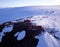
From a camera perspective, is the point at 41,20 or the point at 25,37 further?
the point at 41,20

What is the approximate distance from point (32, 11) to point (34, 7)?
0.11 meters

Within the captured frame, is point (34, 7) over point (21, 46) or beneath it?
over

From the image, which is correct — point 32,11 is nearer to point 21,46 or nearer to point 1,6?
point 1,6

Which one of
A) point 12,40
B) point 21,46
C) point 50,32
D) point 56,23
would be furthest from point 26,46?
point 56,23

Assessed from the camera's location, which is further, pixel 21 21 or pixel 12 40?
pixel 21 21

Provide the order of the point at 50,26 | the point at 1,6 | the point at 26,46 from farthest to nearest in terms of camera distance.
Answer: the point at 1,6 → the point at 50,26 → the point at 26,46

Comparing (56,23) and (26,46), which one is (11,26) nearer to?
(26,46)

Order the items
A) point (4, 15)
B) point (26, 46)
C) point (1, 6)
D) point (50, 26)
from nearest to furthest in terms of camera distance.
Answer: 1. point (26, 46)
2. point (50, 26)
3. point (4, 15)
4. point (1, 6)

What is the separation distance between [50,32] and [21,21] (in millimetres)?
473

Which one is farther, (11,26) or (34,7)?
(34,7)

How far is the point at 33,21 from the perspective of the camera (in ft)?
8.66

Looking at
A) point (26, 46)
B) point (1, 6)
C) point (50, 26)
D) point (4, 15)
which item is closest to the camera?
point (26, 46)

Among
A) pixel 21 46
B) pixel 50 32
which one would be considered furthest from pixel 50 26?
pixel 21 46

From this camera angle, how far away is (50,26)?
2.58 meters
